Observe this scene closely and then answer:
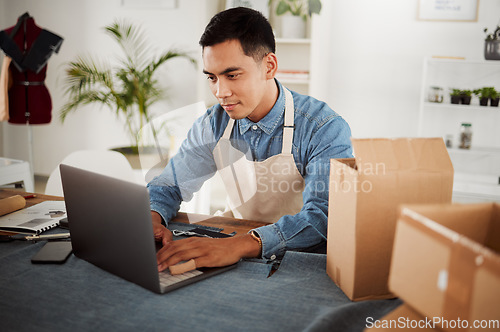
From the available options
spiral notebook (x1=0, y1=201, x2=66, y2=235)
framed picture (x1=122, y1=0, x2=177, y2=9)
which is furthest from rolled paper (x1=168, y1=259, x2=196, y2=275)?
framed picture (x1=122, y1=0, x2=177, y2=9)

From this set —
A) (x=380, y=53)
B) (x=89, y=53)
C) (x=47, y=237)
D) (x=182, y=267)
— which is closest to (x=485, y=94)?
(x=380, y=53)

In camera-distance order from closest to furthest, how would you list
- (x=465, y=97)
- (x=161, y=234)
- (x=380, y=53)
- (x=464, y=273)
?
1. (x=464, y=273)
2. (x=161, y=234)
3. (x=465, y=97)
4. (x=380, y=53)

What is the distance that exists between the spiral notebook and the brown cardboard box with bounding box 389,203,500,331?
1.02 meters

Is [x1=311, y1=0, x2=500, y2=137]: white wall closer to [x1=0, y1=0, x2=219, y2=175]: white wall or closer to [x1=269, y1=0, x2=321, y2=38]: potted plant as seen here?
[x1=269, y1=0, x2=321, y2=38]: potted plant

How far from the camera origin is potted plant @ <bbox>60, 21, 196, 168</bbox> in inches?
145

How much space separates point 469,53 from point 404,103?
62cm

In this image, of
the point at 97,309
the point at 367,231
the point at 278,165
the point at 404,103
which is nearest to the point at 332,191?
the point at 367,231

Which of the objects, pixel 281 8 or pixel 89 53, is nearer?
pixel 281 8

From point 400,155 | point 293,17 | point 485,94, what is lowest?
point 400,155

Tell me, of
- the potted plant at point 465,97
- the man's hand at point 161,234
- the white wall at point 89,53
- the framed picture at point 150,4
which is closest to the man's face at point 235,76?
the man's hand at point 161,234

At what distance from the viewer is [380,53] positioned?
12.3ft

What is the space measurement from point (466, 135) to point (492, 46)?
678 millimetres

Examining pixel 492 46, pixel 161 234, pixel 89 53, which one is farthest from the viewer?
pixel 89 53

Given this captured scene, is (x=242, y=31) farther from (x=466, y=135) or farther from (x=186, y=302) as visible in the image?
(x=466, y=135)
